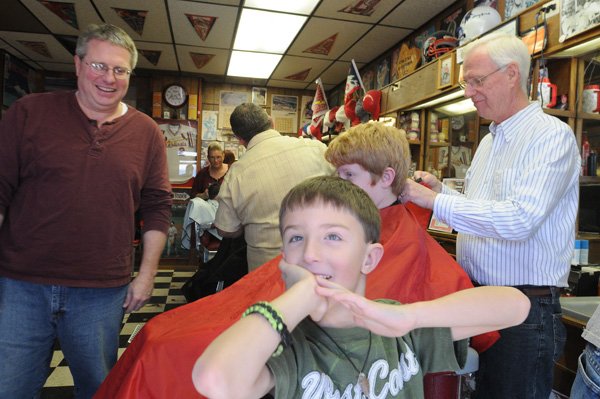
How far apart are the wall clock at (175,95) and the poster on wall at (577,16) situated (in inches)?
222

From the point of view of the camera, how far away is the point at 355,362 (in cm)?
90

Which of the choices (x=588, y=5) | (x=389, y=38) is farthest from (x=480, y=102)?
(x=389, y=38)

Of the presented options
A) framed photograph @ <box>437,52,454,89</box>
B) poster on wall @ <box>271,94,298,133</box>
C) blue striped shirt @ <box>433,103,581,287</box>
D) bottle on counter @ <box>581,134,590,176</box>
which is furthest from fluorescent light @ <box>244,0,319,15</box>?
poster on wall @ <box>271,94,298,133</box>

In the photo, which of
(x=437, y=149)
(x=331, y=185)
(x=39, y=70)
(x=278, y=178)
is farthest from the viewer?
(x=39, y=70)

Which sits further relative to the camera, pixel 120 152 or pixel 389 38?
pixel 389 38

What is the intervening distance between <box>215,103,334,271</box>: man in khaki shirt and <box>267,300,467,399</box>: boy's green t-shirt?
1.44 metres

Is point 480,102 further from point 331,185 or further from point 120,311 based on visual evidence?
point 120,311

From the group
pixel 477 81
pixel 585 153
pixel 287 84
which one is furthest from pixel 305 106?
pixel 477 81

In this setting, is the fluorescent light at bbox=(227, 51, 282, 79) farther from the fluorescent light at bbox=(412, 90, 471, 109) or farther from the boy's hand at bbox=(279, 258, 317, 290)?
the boy's hand at bbox=(279, 258, 317, 290)

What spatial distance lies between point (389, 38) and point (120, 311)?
163 inches

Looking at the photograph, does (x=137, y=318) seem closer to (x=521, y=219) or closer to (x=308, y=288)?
(x=521, y=219)

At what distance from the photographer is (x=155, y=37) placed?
16.5 feet

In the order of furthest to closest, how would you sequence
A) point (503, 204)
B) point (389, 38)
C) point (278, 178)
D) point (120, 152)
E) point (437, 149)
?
1. point (389, 38)
2. point (437, 149)
3. point (278, 178)
4. point (120, 152)
5. point (503, 204)

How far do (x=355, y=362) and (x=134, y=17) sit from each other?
456cm
